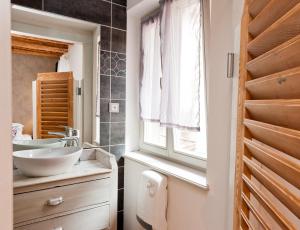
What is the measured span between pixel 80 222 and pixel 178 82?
1250 millimetres

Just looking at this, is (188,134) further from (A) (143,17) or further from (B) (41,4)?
(B) (41,4)

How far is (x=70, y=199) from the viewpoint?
1483 mm

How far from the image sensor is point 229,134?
1.13 m

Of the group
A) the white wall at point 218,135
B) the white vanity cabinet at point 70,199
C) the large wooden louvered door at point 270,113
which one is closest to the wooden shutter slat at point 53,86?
the white vanity cabinet at point 70,199

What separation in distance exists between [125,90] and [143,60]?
0.34 m

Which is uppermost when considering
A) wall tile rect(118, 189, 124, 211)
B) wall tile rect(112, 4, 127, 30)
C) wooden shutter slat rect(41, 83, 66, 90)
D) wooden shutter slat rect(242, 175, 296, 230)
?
wall tile rect(112, 4, 127, 30)

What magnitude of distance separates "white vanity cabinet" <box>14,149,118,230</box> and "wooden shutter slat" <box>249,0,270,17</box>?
4.64 ft

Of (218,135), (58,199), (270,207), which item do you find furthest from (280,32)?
(58,199)

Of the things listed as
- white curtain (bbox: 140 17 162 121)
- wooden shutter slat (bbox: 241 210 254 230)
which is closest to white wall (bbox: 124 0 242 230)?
wooden shutter slat (bbox: 241 210 254 230)

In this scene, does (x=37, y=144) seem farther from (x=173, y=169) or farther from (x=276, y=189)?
(x=276, y=189)

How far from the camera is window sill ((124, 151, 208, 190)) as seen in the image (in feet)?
4.34

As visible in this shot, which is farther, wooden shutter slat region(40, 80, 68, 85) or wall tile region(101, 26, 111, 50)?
wall tile region(101, 26, 111, 50)

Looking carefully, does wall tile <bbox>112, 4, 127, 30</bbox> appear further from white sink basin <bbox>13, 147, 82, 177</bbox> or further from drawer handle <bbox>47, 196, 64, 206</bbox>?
drawer handle <bbox>47, 196, 64, 206</bbox>

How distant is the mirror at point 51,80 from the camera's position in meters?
1.65
